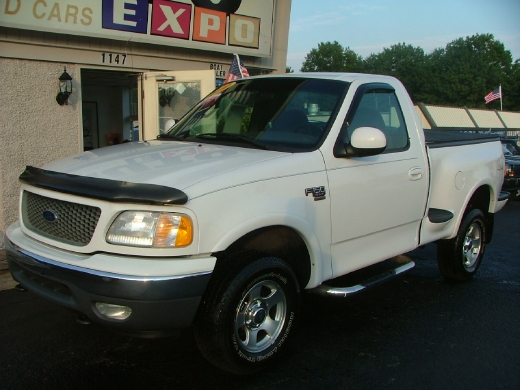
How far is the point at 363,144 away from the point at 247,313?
1.42m

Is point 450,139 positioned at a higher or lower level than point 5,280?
higher

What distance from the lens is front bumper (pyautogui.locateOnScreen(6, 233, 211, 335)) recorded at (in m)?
2.80

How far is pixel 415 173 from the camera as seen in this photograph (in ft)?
14.8

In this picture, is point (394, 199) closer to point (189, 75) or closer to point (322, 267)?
point (322, 267)

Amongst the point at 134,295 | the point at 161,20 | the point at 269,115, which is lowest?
the point at 134,295

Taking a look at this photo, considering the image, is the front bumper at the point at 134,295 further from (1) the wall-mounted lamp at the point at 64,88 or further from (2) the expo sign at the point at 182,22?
(2) the expo sign at the point at 182,22

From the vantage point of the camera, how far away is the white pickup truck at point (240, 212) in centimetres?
291

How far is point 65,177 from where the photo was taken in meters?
3.25

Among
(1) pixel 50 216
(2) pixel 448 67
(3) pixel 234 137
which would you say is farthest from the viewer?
(2) pixel 448 67

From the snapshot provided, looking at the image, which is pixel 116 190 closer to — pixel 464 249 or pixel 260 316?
pixel 260 316

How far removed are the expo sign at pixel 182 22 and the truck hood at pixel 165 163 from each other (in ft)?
15.0

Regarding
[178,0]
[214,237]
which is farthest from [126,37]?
[214,237]

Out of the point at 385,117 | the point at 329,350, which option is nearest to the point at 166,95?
the point at 385,117

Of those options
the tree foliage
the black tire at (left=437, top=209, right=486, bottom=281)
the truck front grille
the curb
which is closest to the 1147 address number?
the curb
